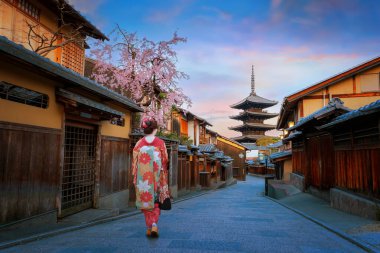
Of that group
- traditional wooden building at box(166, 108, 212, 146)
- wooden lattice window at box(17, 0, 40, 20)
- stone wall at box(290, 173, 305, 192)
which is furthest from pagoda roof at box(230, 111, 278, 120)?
wooden lattice window at box(17, 0, 40, 20)

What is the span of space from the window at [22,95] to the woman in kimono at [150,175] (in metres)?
2.70

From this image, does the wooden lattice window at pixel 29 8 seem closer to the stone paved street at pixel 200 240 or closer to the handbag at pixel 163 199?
the stone paved street at pixel 200 240

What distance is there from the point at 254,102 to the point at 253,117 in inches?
149

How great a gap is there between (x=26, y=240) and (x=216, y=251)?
11.0 ft

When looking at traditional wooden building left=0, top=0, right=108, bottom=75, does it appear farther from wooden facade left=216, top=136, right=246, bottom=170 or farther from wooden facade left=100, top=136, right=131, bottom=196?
wooden facade left=216, top=136, right=246, bottom=170

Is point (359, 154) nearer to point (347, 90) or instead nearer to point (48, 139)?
point (48, 139)

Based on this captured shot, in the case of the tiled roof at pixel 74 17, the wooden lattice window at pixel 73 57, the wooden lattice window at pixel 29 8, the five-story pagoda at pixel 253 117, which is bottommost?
the wooden lattice window at pixel 73 57

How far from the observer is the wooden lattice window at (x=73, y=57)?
44.9 ft

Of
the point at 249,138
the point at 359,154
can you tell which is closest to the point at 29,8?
the point at 359,154

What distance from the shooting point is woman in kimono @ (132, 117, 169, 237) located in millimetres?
6031

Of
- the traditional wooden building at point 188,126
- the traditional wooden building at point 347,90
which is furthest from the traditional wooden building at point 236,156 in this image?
the traditional wooden building at point 347,90

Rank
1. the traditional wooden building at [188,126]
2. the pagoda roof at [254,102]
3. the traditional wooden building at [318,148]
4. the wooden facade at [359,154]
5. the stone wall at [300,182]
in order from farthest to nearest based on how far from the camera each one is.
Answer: the pagoda roof at [254,102] < the traditional wooden building at [188,126] < the stone wall at [300,182] < the traditional wooden building at [318,148] < the wooden facade at [359,154]

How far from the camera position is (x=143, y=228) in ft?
22.4

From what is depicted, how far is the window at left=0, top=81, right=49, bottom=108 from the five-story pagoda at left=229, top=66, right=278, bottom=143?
203ft
